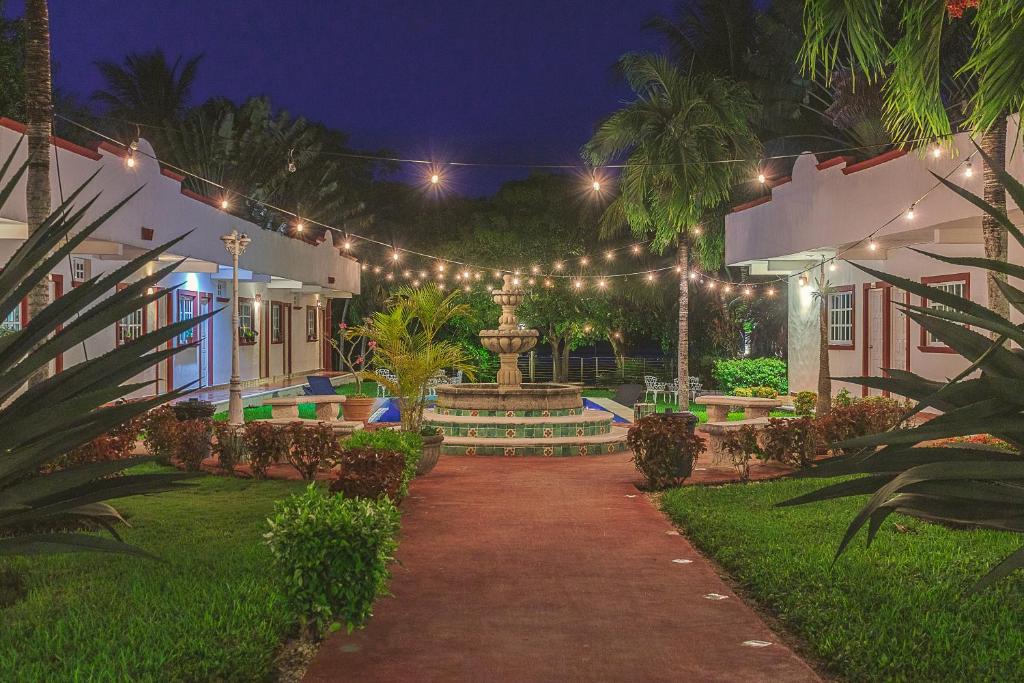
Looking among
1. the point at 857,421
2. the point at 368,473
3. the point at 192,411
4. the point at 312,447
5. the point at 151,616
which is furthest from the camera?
the point at 192,411

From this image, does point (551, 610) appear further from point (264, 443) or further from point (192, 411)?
Result: point (192, 411)

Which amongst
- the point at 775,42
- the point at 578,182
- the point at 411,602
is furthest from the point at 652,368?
the point at 411,602

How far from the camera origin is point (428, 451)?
1299cm

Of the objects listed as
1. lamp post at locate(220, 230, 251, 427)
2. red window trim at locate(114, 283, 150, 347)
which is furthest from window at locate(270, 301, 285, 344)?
lamp post at locate(220, 230, 251, 427)

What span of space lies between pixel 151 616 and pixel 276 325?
27012 millimetres

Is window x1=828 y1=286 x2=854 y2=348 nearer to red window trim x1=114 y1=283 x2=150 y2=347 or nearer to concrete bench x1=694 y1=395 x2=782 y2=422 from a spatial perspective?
concrete bench x1=694 y1=395 x2=782 y2=422

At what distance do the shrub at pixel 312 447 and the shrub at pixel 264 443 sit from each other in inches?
4.7

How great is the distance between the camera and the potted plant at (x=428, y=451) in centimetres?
1291

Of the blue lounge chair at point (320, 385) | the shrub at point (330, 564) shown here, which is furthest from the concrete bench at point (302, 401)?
the shrub at point (330, 564)

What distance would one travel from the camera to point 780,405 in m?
19.5

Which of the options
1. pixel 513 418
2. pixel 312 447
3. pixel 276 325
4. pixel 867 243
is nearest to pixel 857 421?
pixel 867 243

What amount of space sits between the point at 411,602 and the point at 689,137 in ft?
49.3

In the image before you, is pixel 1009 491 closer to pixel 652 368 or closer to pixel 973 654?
pixel 973 654

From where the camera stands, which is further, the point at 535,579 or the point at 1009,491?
the point at 535,579
